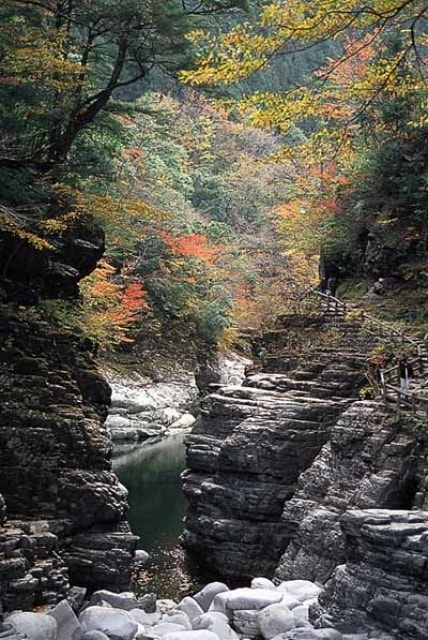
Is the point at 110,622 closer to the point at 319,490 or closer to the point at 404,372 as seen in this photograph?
the point at 319,490

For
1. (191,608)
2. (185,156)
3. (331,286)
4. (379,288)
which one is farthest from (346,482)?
(185,156)

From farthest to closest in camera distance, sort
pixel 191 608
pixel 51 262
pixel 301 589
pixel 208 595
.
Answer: pixel 51 262
pixel 208 595
pixel 301 589
pixel 191 608

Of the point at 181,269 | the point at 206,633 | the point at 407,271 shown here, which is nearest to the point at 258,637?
the point at 206,633

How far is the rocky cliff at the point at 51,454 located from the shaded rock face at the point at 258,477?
7.21 feet

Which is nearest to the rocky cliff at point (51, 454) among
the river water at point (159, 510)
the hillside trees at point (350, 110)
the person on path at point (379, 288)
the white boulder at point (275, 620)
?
the river water at point (159, 510)

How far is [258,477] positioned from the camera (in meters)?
12.0

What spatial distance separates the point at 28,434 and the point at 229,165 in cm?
3431

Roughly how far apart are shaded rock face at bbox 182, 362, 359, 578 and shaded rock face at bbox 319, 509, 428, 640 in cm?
362

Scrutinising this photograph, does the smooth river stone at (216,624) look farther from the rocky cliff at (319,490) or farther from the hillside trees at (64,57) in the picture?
the hillside trees at (64,57)

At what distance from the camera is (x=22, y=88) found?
1188 cm

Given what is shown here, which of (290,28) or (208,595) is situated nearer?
(290,28)

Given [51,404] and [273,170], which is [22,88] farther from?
[273,170]

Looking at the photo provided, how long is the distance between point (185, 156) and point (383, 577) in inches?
1308

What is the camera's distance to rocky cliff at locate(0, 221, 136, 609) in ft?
29.6
